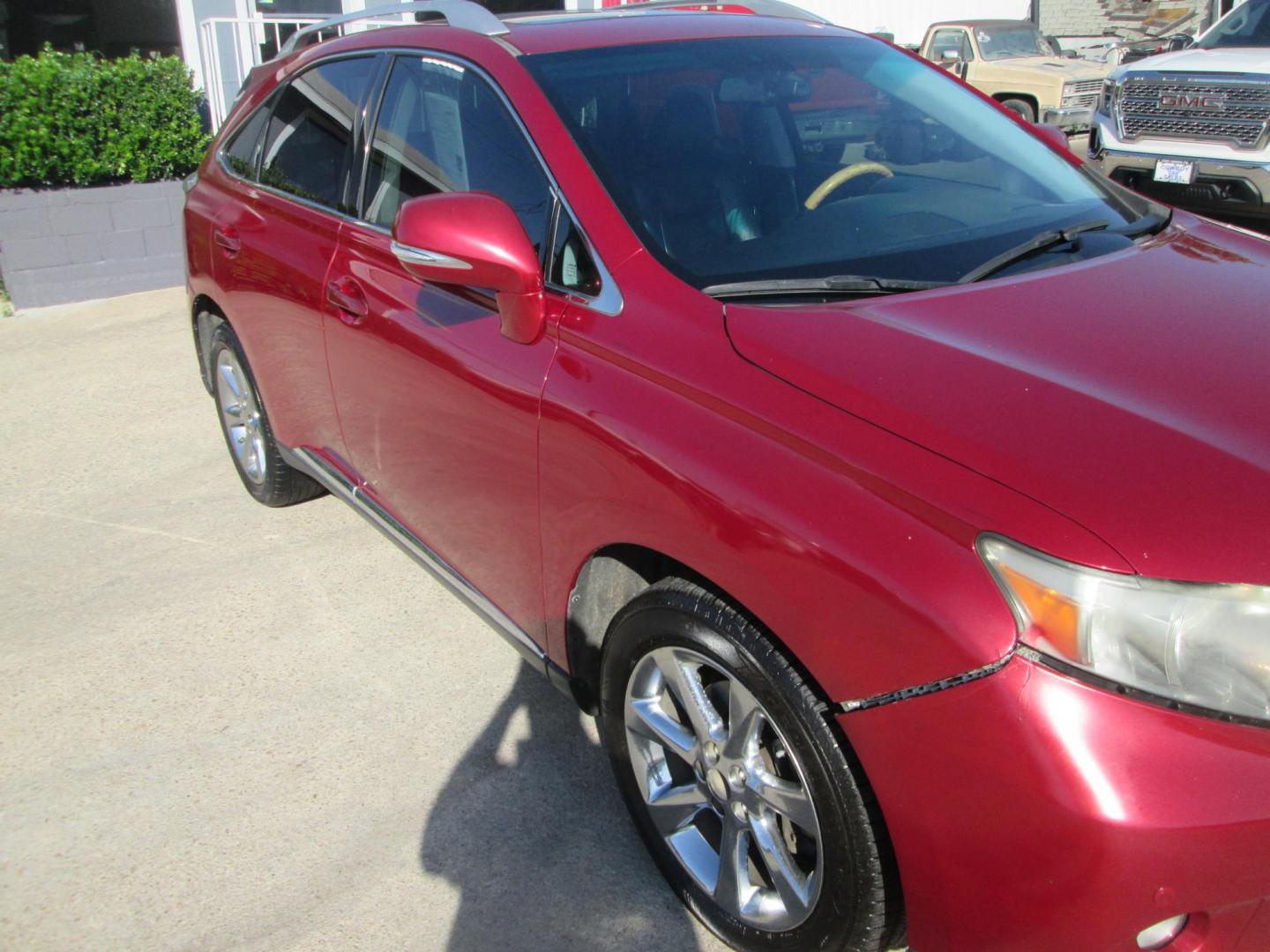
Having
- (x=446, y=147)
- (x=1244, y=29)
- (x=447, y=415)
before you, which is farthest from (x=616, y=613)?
(x=1244, y=29)

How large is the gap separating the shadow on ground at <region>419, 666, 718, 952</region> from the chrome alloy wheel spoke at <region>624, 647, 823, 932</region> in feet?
0.63

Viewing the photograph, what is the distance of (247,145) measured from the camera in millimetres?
4227

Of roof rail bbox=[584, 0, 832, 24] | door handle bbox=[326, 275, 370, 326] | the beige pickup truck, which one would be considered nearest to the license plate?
roof rail bbox=[584, 0, 832, 24]

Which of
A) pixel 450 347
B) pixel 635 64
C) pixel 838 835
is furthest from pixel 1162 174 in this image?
pixel 838 835

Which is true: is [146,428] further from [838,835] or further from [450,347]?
[838,835]

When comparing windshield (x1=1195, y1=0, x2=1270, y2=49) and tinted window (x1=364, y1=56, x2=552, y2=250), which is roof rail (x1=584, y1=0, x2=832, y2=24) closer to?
tinted window (x1=364, y1=56, x2=552, y2=250)

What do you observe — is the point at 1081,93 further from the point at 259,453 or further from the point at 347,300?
the point at 347,300

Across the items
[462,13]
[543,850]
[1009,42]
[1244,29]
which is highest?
[462,13]

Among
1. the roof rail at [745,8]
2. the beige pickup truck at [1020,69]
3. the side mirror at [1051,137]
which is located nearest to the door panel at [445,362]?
the roof rail at [745,8]

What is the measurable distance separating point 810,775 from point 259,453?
311cm

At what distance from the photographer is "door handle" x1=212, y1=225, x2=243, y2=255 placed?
13.1 feet

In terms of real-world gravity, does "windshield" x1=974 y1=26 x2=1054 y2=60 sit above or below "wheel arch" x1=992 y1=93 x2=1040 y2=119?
above

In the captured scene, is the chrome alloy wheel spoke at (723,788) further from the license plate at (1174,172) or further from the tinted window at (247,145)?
the license plate at (1174,172)

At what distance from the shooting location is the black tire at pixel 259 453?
13.9ft
